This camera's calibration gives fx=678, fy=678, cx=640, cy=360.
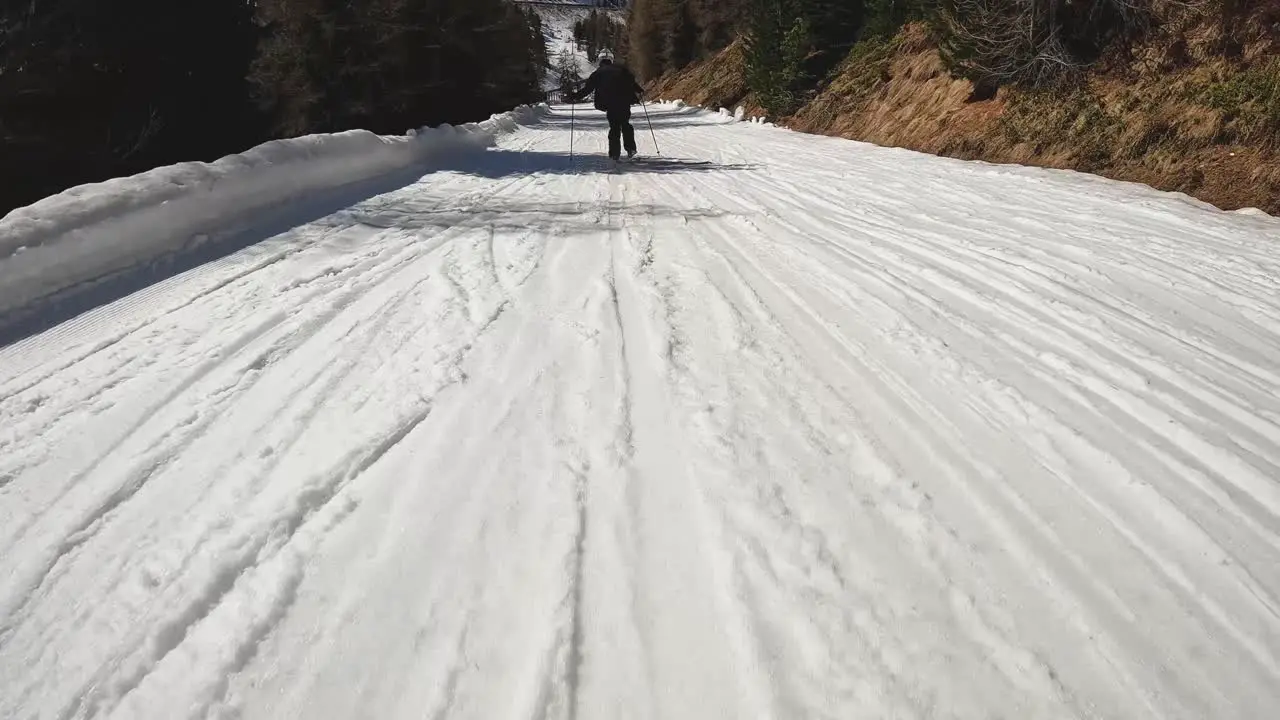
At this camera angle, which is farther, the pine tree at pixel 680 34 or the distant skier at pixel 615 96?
the pine tree at pixel 680 34

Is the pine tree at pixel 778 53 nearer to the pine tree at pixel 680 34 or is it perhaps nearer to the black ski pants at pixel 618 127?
the black ski pants at pixel 618 127

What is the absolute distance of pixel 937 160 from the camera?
11531mm

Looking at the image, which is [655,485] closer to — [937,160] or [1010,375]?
[1010,375]

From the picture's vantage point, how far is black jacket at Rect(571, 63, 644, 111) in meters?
11.5

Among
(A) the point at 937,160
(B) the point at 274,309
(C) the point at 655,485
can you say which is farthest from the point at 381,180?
(A) the point at 937,160

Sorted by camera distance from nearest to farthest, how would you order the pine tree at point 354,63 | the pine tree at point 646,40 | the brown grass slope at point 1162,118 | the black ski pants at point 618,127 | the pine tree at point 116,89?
the brown grass slope at point 1162,118 < the black ski pants at point 618,127 < the pine tree at point 116,89 < the pine tree at point 354,63 < the pine tree at point 646,40

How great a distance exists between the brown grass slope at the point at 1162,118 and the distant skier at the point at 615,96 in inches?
231

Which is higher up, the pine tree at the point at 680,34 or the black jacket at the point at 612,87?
the pine tree at the point at 680,34

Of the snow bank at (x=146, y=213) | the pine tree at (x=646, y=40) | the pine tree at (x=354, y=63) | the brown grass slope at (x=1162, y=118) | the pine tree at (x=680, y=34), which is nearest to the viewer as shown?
the snow bank at (x=146, y=213)

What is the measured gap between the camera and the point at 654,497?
2262 mm

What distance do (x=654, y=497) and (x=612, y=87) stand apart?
420 inches

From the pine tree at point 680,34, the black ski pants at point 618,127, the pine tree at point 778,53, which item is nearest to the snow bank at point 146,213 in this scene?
the black ski pants at point 618,127

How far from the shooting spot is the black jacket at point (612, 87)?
1151cm

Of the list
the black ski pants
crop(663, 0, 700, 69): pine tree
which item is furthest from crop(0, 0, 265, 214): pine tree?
crop(663, 0, 700, 69): pine tree
